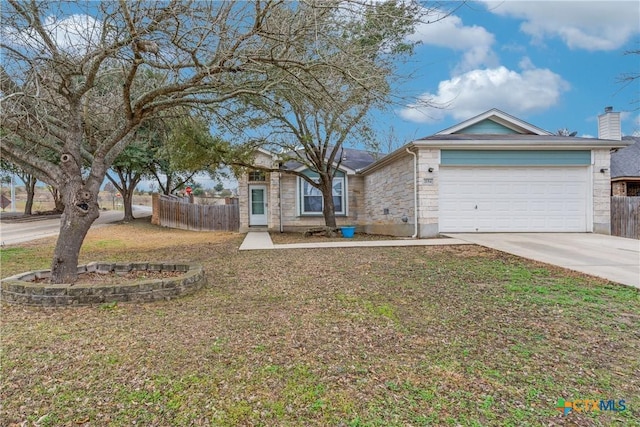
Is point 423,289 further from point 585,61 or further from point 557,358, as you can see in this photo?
point 585,61

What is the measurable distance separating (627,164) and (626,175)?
1.11 meters

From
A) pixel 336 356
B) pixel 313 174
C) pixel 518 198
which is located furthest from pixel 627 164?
pixel 336 356

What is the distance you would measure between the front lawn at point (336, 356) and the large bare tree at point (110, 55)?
2031mm

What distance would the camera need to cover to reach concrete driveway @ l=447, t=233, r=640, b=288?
5691 millimetres

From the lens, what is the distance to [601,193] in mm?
10398

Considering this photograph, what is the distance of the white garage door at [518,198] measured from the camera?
1052 centimetres

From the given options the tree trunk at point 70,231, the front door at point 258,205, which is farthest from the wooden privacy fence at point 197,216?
the tree trunk at point 70,231

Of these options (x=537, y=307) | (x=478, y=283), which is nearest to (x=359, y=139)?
(x=478, y=283)

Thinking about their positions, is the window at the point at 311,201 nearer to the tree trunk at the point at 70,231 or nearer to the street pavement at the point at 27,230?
the street pavement at the point at 27,230

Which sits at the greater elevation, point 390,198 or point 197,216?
point 390,198

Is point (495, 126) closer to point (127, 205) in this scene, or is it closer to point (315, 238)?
point (315, 238)

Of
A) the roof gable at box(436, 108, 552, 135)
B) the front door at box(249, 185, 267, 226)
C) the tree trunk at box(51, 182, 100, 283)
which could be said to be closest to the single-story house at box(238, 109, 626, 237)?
the roof gable at box(436, 108, 552, 135)

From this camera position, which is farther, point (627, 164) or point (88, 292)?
point (627, 164)

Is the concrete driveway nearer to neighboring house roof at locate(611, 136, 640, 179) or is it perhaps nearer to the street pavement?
neighboring house roof at locate(611, 136, 640, 179)
